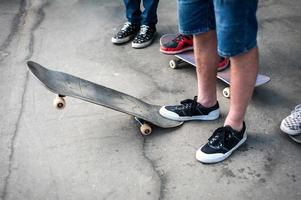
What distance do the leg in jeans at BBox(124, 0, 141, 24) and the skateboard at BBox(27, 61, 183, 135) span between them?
3.46ft

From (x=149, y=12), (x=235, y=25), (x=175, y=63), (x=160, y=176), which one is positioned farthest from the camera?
(x=149, y=12)

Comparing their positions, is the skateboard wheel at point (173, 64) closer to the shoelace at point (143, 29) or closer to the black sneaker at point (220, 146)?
the shoelace at point (143, 29)

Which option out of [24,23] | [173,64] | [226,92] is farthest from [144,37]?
[24,23]

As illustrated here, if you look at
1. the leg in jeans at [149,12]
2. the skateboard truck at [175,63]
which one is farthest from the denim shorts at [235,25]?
the leg in jeans at [149,12]

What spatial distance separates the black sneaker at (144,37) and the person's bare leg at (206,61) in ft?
3.45

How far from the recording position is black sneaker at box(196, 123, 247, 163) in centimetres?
190

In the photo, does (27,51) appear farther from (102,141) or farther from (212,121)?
(212,121)

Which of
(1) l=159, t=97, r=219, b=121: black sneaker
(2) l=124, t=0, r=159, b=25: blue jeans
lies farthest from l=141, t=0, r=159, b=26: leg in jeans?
(1) l=159, t=97, r=219, b=121: black sneaker

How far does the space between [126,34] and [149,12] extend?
0.91 ft

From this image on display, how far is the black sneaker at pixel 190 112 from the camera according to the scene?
7.02 ft

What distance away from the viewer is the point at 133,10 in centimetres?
301

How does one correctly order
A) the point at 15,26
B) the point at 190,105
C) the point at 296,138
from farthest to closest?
the point at 15,26
the point at 190,105
the point at 296,138

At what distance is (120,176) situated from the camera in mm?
1870

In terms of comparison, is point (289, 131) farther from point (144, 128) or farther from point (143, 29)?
point (143, 29)
